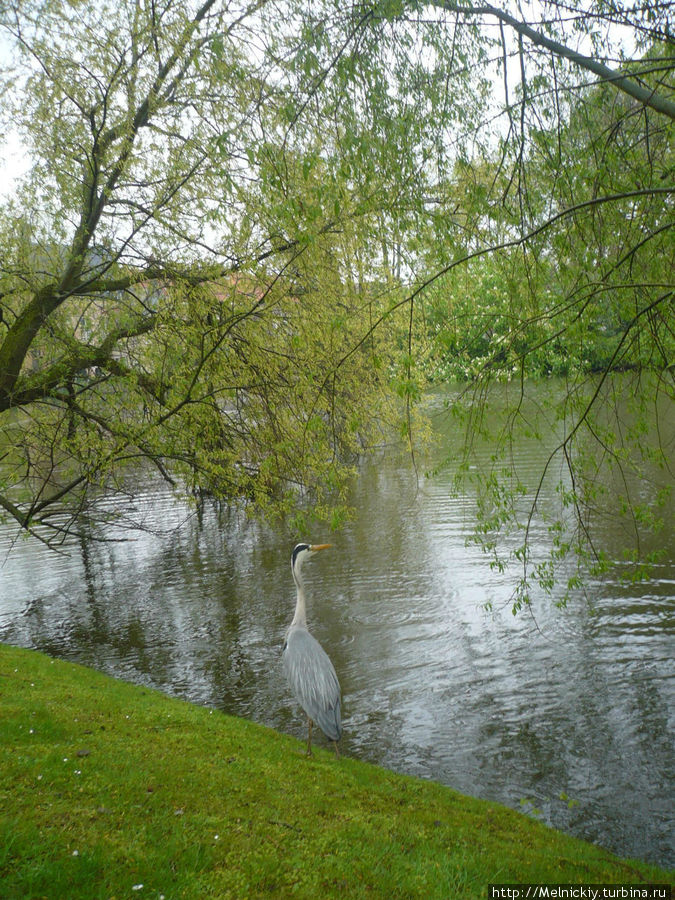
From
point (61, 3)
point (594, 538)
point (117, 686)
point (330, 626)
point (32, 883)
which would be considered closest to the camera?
point (32, 883)

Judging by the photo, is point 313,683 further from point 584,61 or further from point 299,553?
point 584,61

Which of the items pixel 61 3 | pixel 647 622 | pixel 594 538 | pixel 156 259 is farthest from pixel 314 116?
pixel 594 538

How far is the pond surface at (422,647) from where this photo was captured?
7.04 metres

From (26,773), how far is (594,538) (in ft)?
41.4

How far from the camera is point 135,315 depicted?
→ 10617 mm

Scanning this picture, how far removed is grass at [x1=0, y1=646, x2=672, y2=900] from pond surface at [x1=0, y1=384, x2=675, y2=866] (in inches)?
42.9

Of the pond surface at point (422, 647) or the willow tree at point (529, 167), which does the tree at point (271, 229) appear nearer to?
the willow tree at point (529, 167)

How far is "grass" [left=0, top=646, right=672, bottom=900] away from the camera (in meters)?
3.87

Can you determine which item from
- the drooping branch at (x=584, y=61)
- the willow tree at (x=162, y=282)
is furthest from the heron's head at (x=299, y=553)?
the drooping branch at (x=584, y=61)

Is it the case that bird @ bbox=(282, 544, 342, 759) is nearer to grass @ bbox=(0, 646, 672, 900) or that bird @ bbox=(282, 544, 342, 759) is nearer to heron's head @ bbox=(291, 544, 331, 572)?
grass @ bbox=(0, 646, 672, 900)

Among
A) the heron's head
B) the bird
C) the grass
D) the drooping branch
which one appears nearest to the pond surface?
the bird

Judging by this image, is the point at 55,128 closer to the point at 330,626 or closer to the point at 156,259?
the point at 156,259

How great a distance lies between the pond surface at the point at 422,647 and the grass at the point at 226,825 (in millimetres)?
1089

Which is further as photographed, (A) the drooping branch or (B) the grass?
(A) the drooping branch
